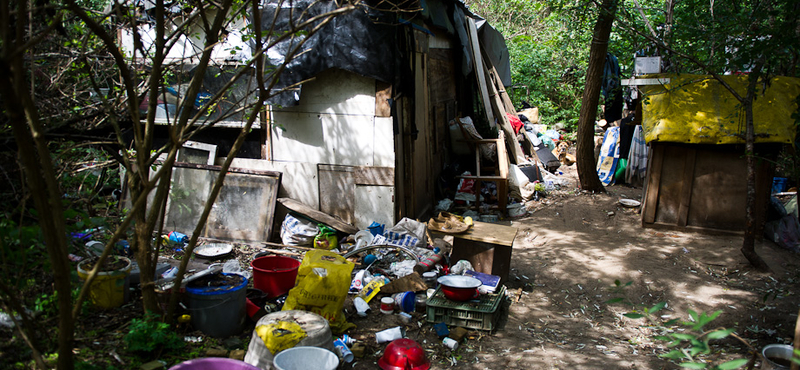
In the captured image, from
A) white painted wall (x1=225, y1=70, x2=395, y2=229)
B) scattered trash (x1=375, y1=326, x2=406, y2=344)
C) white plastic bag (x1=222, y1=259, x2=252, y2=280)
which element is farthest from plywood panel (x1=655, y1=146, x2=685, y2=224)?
white plastic bag (x1=222, y1=259, x2=252, y2=280)

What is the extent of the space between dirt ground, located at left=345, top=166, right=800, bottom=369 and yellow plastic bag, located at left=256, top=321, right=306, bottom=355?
0.62 meters

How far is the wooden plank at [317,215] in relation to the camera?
6.19 m

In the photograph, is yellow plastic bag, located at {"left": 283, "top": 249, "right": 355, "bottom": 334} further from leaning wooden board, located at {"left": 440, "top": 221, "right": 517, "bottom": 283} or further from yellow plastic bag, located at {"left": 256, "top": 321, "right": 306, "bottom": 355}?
leaning wooden board, located at {"left": 440, "top": 221, "right": 517, "bottom": 283}

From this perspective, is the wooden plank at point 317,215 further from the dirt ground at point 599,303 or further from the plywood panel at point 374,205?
the dirt ground at point 599,303

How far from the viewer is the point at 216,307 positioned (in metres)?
3.71

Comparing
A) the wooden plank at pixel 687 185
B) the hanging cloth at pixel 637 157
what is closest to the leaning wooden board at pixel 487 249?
the wooden plank at pixel 687 185

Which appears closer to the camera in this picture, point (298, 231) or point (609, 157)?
point (298, 231)

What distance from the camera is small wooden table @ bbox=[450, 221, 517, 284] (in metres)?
5.22

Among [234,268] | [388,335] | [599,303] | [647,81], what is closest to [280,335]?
[388,335]

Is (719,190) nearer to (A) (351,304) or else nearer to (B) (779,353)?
(B) (779,353)

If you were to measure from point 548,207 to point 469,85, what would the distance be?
139 inches

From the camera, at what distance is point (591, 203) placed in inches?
322

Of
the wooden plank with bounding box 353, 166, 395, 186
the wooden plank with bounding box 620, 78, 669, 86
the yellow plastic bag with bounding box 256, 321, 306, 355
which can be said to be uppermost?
the wooden plank with bounding box 620, 78, 669, 86

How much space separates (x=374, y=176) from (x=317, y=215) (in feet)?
2.81
